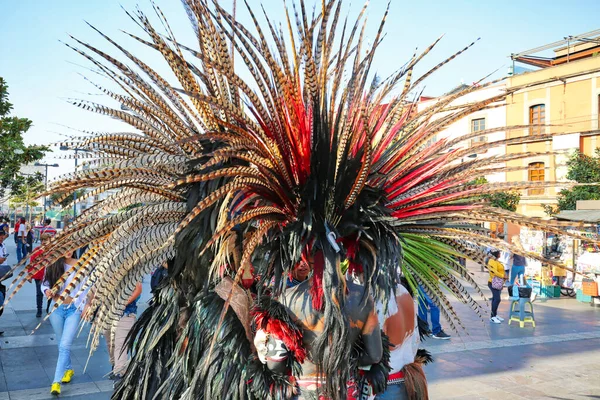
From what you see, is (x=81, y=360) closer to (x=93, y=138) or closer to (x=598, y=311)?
(x=93, y=138)

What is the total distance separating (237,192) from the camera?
2117mm

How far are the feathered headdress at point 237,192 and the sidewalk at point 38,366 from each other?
2769mm

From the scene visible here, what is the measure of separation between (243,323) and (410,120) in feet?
4.17

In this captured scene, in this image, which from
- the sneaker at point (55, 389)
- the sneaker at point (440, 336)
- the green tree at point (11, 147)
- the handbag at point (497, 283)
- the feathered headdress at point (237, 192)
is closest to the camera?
the feathered headdress at point (237, 192)

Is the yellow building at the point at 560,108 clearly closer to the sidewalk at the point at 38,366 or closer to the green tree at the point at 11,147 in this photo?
the green tree at the point at 11,147

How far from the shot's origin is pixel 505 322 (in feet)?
34.1

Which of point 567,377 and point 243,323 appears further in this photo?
point 567,377

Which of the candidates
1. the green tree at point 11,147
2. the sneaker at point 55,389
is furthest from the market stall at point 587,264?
the green tree at point 11,147

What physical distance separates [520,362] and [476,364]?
0.72 meters

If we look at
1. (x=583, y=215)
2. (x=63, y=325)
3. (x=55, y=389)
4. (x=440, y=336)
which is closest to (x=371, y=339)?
(x=55, y=389)

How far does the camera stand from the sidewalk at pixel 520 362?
19.7 ft

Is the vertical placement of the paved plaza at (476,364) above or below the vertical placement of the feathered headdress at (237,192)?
below

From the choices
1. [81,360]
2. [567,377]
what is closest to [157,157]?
[81,360]

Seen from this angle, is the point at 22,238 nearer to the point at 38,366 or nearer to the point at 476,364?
the point at 38,366
